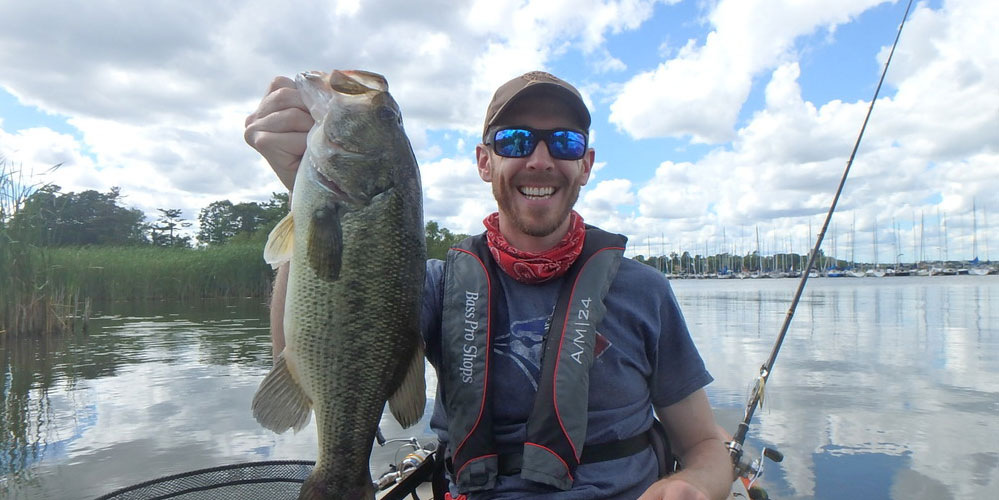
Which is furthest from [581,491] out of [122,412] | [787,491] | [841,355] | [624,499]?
[841,355]

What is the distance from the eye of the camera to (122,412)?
659cm

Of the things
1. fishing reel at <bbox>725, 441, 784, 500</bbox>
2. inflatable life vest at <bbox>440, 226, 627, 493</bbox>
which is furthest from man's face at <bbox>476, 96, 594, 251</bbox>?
fishing reel at <bbox>725, 441, 784, 500</bbox>

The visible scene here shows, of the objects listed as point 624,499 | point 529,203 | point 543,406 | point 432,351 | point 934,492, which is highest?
point 529,203

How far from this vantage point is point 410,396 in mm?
2082

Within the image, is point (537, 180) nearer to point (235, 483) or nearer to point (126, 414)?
point (235, 483)

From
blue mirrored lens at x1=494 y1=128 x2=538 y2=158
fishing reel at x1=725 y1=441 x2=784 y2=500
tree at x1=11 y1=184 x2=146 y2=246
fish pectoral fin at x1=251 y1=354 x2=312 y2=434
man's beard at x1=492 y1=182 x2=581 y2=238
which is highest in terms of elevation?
tree at x1=11 y1=184 x2=146 y2=246

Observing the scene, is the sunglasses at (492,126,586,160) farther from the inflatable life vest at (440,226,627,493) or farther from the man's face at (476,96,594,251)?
the inflatable life vest at (440,226,627,493)

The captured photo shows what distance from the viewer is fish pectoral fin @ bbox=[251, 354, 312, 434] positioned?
1.99m

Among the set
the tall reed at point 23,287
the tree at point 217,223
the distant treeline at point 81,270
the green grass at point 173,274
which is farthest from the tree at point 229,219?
the tall reed at point 23,287

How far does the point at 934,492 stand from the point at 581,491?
425cm

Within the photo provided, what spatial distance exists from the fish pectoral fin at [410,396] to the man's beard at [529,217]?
2.54 ft

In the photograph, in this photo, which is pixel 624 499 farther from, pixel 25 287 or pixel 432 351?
pixel 25 287

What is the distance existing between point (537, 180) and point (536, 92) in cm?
38

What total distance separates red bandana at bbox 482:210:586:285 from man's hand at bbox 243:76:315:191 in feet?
2.96
